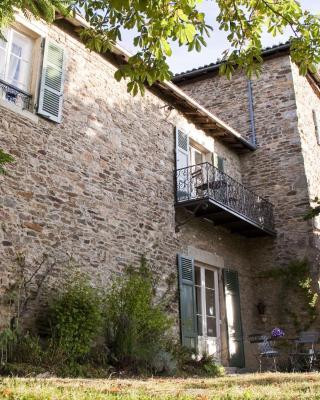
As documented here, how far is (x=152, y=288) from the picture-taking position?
9.19 m

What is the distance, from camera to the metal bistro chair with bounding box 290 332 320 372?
1064cm

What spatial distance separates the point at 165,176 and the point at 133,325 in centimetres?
379

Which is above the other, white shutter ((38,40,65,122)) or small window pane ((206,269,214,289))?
white shutter ((38,40,65,122))

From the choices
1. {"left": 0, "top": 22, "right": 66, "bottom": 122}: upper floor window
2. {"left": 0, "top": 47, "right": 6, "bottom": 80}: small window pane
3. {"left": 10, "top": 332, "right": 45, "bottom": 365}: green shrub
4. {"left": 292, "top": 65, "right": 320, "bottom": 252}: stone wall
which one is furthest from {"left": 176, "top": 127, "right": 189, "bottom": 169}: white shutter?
{"left": 10, "top": 332, "right": 45, "bottom": 365}: green shrub

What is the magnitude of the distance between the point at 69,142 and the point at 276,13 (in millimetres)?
4669

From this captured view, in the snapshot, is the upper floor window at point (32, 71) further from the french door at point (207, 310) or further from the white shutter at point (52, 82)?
the french door at point (207, 310)

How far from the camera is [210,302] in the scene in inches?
438

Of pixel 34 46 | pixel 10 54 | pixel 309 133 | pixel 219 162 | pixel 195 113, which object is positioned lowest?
pixel 10 54

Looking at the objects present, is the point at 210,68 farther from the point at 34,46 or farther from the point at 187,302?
the point at 187,302

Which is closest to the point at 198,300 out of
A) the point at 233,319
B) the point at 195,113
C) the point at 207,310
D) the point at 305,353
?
the point at 207,310

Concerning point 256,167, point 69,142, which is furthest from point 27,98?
point 256,167

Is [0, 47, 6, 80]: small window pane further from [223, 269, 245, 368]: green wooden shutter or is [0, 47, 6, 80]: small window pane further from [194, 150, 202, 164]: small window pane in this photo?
[223, 269, 245, 368]: green wooden shutter

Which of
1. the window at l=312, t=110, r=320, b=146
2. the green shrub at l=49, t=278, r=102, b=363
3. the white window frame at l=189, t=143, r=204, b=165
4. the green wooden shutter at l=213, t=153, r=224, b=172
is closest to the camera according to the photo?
the green shrub at l=49, t=278, r=102, b=363

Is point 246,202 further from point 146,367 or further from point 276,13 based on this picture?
point 276,13
